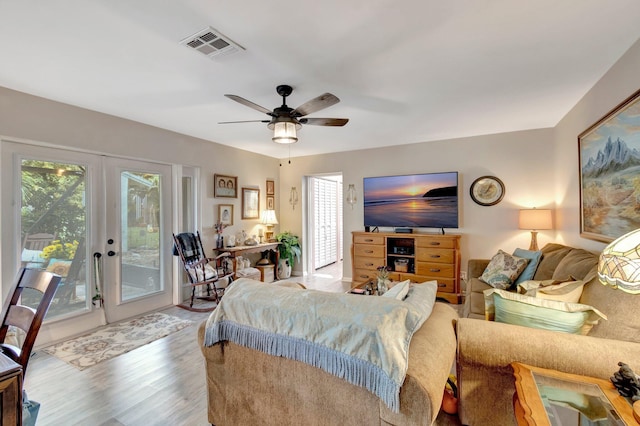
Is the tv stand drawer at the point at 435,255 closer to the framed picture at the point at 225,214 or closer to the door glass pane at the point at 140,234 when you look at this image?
the framed picture at the point at 225,214

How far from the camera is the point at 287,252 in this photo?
5.52m

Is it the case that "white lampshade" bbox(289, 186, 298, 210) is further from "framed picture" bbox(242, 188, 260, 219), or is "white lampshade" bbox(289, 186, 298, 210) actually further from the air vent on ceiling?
the air vent on ceiling

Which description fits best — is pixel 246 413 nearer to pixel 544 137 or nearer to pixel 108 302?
pixel 108 302

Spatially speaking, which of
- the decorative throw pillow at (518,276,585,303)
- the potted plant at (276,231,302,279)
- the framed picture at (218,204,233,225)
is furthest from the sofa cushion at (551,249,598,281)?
the framed picture at (218,204,233,225)

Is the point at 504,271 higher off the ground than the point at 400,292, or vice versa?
the point at 400,292

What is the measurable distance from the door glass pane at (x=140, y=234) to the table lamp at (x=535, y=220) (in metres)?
4.93

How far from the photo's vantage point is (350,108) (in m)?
3.11

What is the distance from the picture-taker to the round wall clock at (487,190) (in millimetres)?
4176

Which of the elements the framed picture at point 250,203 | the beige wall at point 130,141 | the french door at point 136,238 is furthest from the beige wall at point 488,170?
the french door at point 136,238

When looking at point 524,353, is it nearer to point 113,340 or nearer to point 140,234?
point 113,340

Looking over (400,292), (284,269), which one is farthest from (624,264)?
(284,269)

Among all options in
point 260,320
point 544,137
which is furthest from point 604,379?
point 544,137

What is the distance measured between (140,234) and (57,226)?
2.78 feet

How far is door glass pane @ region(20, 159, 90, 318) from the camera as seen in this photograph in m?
2.77
